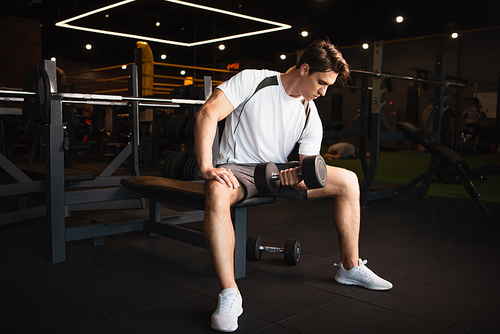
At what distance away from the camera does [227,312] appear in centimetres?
131

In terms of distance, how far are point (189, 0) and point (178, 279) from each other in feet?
15.5

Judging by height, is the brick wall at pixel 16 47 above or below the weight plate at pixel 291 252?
above

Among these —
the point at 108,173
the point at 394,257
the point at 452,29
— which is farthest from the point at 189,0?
the point at 452,29

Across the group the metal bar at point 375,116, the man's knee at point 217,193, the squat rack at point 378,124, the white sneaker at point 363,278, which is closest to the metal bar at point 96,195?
the man's knee at point 217,193

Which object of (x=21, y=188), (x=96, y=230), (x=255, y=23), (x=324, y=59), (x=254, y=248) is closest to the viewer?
(x=324, y=59)

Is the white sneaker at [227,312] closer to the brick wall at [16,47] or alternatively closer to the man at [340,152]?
the man at [340,152]

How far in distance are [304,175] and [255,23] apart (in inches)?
324

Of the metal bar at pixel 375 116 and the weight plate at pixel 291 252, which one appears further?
the metal bar at pixel 375 116

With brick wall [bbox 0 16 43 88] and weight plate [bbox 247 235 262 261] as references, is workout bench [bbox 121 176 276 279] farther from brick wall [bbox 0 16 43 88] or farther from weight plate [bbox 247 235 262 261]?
brick wall [bbox 0 16 43 88]

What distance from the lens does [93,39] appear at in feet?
38.9

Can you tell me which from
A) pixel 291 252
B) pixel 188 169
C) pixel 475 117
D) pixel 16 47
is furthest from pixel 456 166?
pixel 16 47

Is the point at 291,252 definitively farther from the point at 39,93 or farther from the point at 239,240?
the point at 39,93

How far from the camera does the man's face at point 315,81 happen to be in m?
1.57

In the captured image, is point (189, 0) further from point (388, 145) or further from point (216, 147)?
point (388, 145)
